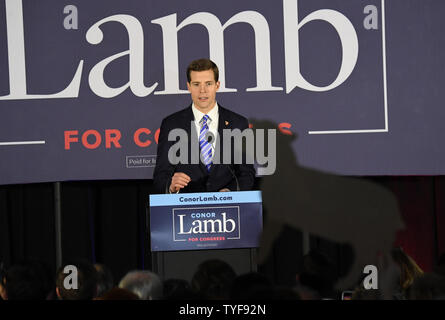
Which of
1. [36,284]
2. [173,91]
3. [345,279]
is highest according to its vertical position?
[173,91]

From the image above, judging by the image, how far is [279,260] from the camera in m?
6.12

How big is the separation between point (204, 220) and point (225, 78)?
1.84m

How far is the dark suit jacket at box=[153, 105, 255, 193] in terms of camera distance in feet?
16.0

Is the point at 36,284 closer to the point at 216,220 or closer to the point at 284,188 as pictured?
the point at 216,220

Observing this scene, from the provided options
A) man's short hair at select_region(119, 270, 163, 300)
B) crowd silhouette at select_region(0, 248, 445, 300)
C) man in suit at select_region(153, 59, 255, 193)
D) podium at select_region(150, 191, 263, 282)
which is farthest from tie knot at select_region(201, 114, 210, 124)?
man's short hair at select_region(119, 270, 163, 300)

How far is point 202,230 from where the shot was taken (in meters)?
4.14

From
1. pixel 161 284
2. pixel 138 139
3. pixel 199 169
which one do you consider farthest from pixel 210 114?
pixel 161 284

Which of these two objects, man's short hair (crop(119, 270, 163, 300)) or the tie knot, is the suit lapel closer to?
the tie knot

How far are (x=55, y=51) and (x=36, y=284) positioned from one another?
Result: 9.83 ft

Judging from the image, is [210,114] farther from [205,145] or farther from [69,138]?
[69,138]

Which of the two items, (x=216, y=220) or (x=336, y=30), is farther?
(x=336, y=30)

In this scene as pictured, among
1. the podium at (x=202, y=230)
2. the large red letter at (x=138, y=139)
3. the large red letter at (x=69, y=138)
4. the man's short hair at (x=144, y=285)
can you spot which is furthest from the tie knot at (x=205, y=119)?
the man's short hair at (x=144, y=285)
